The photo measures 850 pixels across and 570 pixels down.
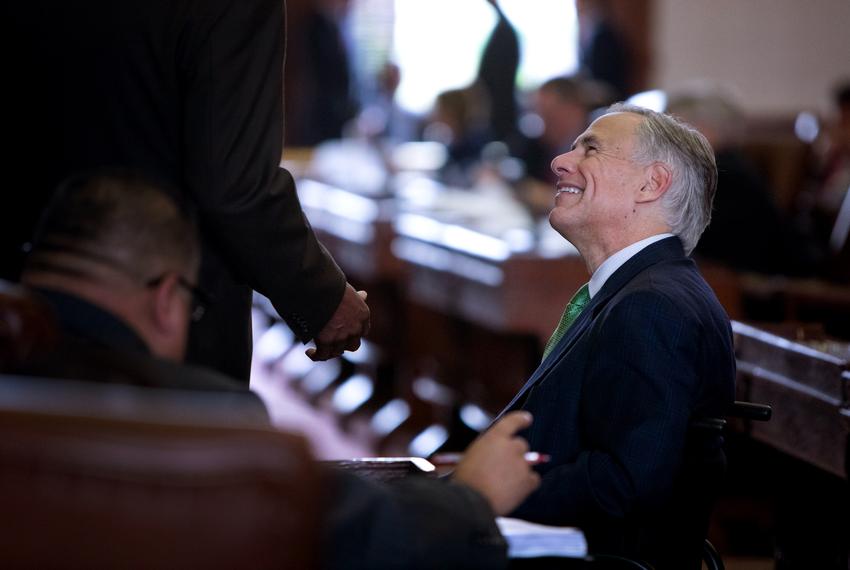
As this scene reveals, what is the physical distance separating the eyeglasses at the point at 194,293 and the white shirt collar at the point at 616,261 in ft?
3.00

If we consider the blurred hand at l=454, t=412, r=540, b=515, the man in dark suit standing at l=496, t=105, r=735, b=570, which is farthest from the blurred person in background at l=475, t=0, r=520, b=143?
the blurred hand at l=454, t=412, r=540, b=515

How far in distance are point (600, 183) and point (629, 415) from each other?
527 millimetres

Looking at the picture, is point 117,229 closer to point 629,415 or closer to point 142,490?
point 142,490

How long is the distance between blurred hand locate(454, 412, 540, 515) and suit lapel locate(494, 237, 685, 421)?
531mm

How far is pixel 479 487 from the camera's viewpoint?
1.61 meters

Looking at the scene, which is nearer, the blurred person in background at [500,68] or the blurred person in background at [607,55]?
the blurred person in background at [500,68]

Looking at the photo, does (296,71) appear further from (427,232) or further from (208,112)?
(208,112)

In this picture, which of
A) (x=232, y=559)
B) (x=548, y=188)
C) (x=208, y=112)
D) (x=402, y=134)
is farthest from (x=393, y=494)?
(x=402, y=134)

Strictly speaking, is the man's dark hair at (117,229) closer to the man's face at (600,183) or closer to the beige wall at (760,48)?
the man's face at (600,183)

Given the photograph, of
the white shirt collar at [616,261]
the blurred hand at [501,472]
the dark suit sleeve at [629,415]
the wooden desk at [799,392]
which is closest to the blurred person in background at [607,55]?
the wooden desk at [799,392]

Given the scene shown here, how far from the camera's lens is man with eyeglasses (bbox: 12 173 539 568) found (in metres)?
1.38

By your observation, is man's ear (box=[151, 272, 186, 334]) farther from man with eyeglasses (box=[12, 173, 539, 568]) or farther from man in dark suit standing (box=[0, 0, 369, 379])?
man in dark suit standing (box=[0, 0, 369, 379])

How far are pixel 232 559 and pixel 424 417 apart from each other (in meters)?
5.21

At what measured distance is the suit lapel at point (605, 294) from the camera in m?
2.19
